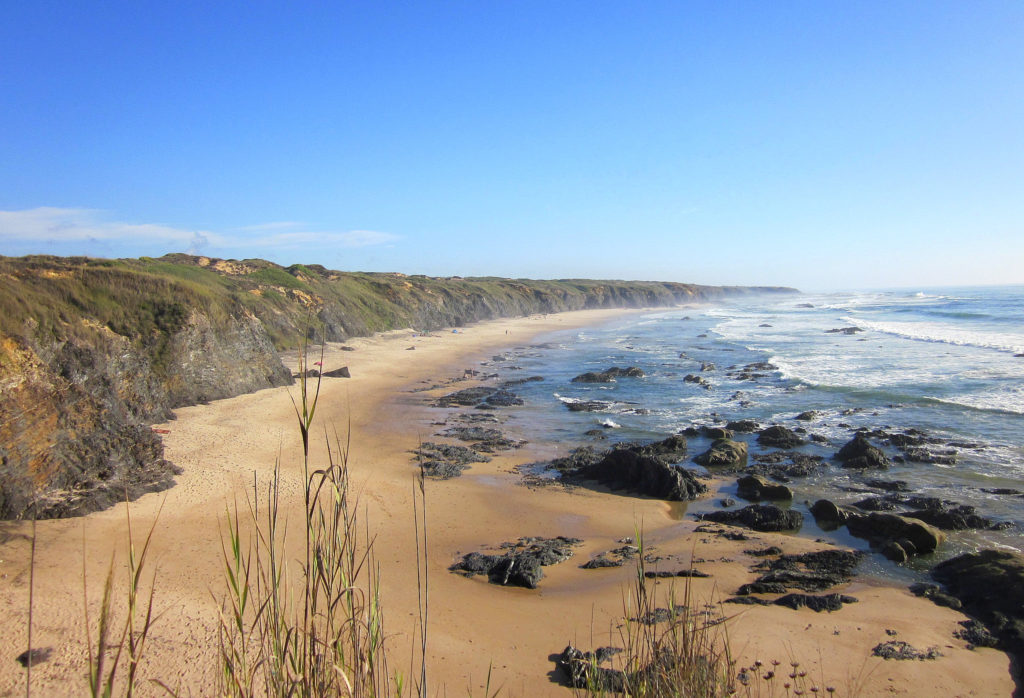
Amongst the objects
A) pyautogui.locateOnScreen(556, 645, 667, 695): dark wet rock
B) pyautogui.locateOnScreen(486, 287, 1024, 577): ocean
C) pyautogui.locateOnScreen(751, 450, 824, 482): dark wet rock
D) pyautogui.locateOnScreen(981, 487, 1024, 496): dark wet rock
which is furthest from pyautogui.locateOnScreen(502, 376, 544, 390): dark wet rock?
pyautogui.locateOnScreen(556, 645, 667, 695): dark wet rock

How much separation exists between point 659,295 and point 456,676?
107138 mm

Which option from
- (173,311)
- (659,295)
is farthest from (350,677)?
(659,295)

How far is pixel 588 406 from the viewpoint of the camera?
22.5 metres

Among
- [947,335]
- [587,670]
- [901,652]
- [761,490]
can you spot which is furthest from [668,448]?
[947,335]

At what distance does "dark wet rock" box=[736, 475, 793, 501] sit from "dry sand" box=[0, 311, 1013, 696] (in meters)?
1.93

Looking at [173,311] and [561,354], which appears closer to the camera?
[173,311]

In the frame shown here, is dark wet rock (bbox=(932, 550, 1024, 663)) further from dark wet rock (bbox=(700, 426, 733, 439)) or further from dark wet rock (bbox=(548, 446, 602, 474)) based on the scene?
dark wet rock (bbox=(700, 426, 733, 439))

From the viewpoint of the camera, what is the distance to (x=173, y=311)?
19844 mm

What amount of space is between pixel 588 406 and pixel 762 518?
430 inches

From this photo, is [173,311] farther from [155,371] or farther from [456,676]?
[456,676]

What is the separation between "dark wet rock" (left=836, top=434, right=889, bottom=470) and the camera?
15.2m

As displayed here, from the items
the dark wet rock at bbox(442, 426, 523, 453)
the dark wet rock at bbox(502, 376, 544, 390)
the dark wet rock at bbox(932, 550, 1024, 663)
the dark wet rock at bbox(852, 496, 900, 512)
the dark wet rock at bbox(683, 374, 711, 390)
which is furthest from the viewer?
the dark wet rock at bbox(502, 376, 544, 390)

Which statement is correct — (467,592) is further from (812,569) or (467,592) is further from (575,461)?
(575,461)

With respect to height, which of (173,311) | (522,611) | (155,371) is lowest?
(522,611)
